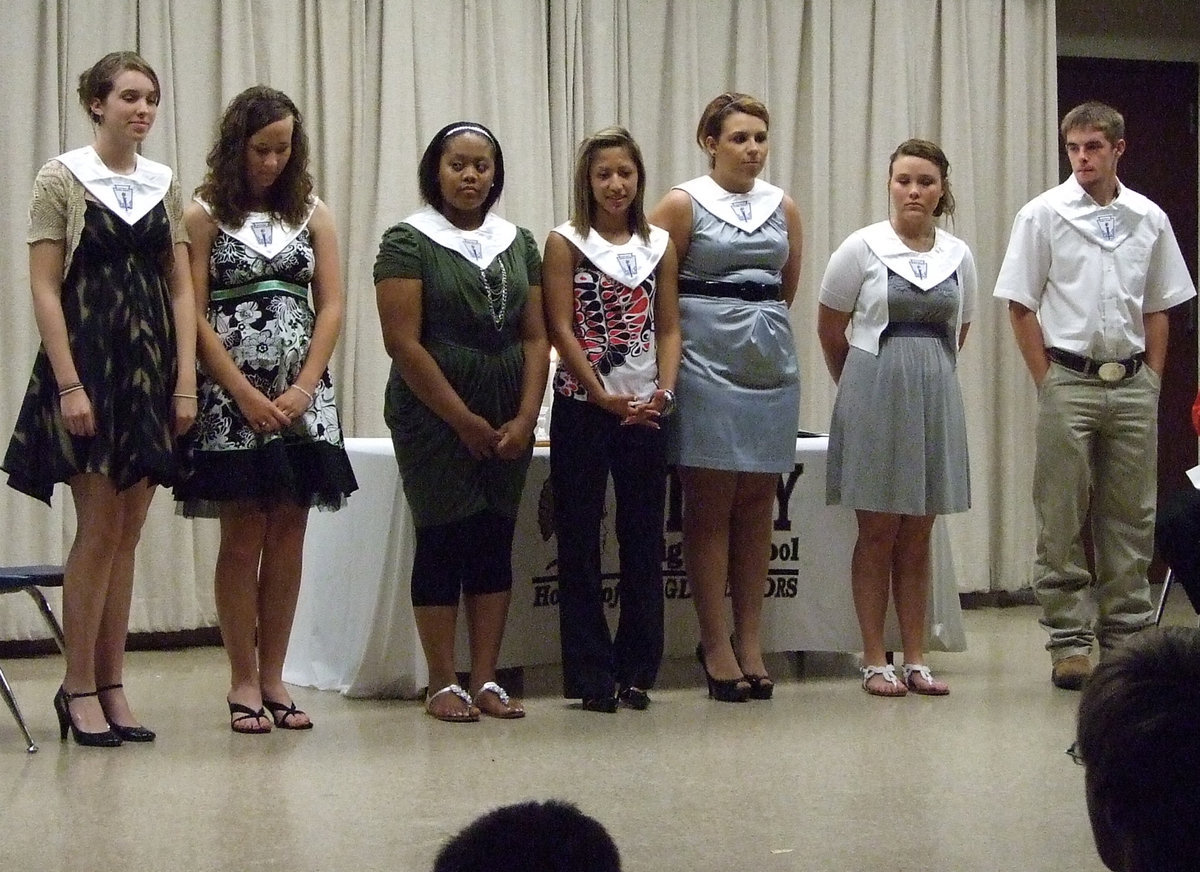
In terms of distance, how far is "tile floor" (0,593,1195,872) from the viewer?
263cm

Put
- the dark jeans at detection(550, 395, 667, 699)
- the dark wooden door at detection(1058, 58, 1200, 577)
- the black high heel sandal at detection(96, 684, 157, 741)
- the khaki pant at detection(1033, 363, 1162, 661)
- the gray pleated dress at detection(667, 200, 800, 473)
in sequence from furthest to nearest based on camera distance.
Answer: the dark wooden door at detection(1058, 58, 1200, 577), the khaki pant at detection(1033, 363, 1162, 661), the gray pleated dress at detection(667, 200, 800, 473), the dark jeans at detection(550, 395, 667, 699), the black high heel sandal at detection(96, 684, 157, 741)

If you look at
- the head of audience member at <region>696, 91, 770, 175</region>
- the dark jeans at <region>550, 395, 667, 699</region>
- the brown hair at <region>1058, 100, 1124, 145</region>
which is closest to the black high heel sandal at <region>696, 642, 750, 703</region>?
the dark jeans at <region>550, 395, 667, 699</region>

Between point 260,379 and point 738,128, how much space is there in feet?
4.57

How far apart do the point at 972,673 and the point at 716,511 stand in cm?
101

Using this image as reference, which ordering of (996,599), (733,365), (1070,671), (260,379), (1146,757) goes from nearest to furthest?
(1146,757) < (260,379) < (733,365) < (1070,671) < (996,599)

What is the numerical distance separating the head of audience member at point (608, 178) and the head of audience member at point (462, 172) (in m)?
0.21

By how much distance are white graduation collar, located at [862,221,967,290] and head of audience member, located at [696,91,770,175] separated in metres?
0.38

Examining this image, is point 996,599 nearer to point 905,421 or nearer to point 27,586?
point 905,421

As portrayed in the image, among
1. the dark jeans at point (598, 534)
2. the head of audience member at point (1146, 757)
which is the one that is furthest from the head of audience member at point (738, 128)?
the head of audience member at point (1146, 757)

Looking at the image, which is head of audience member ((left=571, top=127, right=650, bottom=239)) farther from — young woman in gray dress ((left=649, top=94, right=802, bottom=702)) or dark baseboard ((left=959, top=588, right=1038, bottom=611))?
dark baseboard ((left=959, top=588, right=1038, bottom=611))

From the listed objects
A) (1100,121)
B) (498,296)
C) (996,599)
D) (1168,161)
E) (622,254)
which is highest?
(1168,161)

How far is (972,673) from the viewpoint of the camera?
15.0 feet

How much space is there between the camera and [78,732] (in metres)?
3.50

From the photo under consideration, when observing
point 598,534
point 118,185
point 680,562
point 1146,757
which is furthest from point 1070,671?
point 1146,757
